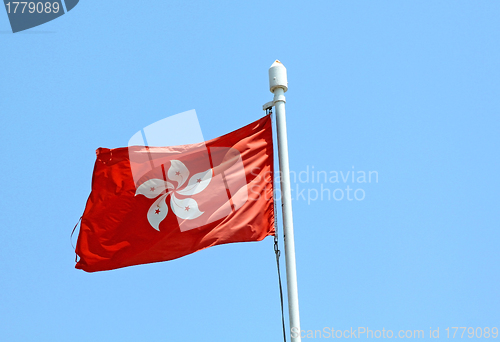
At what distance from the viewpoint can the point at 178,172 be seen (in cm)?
1037

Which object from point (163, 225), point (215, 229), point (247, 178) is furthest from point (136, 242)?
point (247, 178)

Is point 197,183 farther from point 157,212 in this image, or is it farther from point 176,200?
point 157,212

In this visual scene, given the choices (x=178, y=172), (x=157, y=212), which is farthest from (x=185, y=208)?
(x=178, y=172)

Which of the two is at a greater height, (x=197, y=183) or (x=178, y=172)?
(x=178, y=172)

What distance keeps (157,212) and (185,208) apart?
626 millimetres

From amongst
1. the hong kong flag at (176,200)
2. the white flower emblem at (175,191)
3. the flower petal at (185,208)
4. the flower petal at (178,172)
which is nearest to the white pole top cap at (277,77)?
the hong kong flag at (176,200)

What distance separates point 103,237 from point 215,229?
233cm

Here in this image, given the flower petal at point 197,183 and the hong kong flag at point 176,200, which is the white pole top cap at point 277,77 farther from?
the flower petal at point 197,183

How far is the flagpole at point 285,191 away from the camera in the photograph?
8.55m

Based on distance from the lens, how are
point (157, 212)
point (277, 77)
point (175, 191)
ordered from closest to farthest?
point (277, 77)
point (157, 212)
point (175, 191)

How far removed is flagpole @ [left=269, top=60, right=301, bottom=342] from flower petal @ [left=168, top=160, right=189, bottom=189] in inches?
85.6

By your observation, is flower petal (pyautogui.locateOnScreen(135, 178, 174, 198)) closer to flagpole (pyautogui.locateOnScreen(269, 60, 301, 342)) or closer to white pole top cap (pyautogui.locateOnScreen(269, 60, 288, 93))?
flagpole (pyautogui.locateOnScreen(269, 60, 301, 342))

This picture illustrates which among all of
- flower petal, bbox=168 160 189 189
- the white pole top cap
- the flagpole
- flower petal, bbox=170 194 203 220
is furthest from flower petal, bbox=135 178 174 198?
the white pole top cap

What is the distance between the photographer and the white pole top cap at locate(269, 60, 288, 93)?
975 cm
